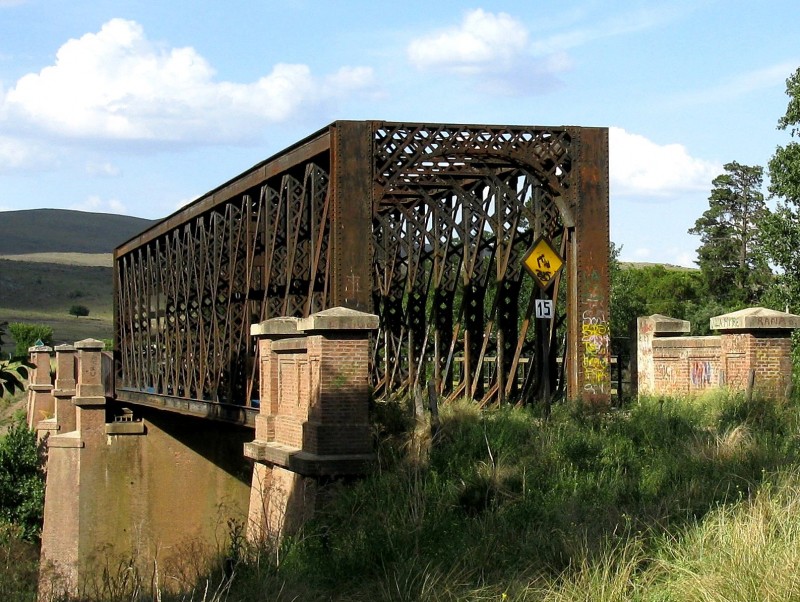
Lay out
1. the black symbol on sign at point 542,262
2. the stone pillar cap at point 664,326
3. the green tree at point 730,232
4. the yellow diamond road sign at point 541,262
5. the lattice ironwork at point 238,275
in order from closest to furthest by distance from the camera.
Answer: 1. the yellow diamond road sign at point 541,262
2. the black symbol on sign at point 542,262
3. the lattice ironwork at point 238,275
4. the stone pillar cap at point 664,326
5. the green tree at point 730,232

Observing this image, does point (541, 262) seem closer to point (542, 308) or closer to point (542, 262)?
point (542, 262)

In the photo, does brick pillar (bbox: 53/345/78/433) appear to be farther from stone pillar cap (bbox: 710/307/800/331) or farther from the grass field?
the grass field

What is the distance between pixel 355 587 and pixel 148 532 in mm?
22558

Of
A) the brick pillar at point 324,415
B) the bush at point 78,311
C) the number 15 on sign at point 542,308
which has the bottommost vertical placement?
the brick pillar at point 324,415

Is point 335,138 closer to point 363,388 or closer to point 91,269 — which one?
point 363,388

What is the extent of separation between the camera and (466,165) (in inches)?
779

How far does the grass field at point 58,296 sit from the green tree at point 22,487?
48.4 metres

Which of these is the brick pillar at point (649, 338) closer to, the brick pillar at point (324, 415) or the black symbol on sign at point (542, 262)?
the black symbol on sign at point (542, 262)

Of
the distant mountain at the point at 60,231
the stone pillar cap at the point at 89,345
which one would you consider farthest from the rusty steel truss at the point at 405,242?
the distant mountain at the point at 60,231

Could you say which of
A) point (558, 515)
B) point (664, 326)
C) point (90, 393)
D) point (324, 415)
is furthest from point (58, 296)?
point (558, 515)

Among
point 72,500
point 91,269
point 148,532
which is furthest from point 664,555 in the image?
point 91,269

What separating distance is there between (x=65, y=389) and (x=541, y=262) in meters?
25.3

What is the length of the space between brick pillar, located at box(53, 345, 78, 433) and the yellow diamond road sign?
2409cm

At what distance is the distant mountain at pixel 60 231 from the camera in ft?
531
